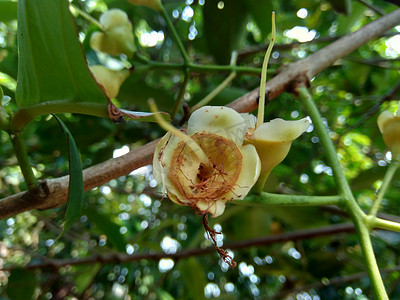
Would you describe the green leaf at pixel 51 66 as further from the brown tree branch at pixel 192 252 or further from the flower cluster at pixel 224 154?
the brown tree branch at pixel 192 252

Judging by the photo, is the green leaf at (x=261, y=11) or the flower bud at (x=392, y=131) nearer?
the flower bud at (x=392, y=131)

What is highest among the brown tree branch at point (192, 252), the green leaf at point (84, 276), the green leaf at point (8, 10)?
the green leaf at point (8, 10)

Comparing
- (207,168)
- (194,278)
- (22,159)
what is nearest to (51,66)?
(22,159)

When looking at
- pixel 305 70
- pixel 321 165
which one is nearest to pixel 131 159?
pixel 305 70

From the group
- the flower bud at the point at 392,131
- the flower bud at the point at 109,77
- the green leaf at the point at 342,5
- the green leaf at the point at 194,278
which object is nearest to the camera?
the flower bud at the point at 392,131

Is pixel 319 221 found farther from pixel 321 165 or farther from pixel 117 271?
pixel 117 271

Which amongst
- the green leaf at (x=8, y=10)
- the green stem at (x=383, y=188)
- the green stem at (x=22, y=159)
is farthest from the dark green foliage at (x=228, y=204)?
the green stem at (x=383, y=188)

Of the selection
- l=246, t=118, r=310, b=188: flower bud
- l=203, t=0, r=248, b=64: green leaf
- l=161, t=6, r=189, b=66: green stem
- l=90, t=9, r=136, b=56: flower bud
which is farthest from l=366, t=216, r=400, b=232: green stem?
l=203, t=0, r=248, b=64: green leaf
